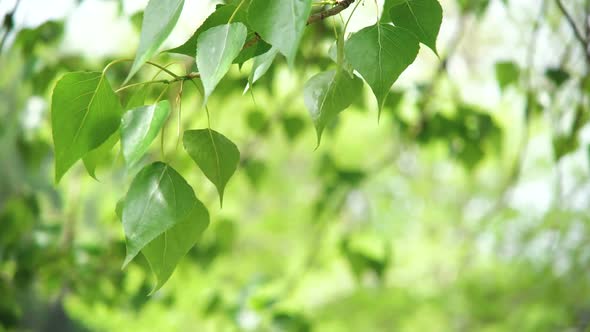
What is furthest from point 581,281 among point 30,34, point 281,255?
point 30,34

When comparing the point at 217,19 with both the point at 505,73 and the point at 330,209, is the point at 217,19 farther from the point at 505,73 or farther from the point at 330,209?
the point at 330,209

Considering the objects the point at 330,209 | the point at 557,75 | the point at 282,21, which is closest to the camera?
the point at 282,21

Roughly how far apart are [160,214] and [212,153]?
43 millimetres

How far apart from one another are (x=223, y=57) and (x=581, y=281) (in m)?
3.01

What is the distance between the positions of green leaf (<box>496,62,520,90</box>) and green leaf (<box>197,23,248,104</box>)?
2.18 feet

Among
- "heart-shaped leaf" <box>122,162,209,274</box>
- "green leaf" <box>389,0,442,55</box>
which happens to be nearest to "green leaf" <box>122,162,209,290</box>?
"heart-shaped leaf" <box>122,162,209,274</box>

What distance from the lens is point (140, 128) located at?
0.31 metres

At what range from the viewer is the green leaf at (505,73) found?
0.89 metres

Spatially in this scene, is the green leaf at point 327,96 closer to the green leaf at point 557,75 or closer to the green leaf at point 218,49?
the green leaf at point 218,49

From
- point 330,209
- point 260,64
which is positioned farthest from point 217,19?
point 330,209

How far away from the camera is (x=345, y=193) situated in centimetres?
115

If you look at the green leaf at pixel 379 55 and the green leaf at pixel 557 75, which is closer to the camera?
the green leaf at pixel 379 55

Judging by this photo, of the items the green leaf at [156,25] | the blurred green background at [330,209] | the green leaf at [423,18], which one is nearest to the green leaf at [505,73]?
the blurred green background at [330,209]

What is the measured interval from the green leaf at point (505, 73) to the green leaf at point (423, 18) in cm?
59
